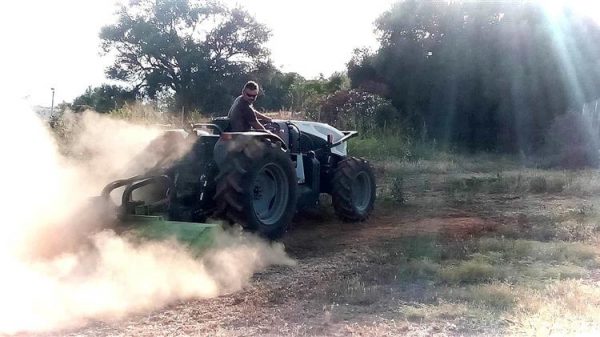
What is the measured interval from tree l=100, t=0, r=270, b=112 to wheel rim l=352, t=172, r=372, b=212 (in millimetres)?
23556

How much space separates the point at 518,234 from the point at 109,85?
1183 inches

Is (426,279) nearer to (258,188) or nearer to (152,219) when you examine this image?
(258,188)

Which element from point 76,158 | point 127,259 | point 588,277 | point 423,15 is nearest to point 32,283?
point 127,259

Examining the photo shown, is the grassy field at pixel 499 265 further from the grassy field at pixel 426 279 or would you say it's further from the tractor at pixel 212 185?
the tractor at pixel 212 185

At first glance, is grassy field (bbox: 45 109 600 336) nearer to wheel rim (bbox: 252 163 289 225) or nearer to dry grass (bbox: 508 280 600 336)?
dry grass (bbox: 508 280 600 336)

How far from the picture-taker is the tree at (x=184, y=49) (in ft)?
113

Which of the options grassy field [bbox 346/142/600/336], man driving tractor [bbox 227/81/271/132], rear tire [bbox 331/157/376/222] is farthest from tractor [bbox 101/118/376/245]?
grassy field [bbox 346/142/600/336]

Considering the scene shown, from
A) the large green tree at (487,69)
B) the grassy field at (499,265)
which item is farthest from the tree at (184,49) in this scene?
the grassy field at (499,265)

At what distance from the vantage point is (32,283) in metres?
5.30

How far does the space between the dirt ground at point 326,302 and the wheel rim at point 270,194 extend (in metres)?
0.46

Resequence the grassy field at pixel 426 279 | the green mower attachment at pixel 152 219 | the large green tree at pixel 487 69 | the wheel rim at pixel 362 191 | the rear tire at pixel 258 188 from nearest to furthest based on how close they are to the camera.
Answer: the grassy field at pixel 426 279, the green mower attachment at pixel 152 219, the rear tire at pixel 258 188, the wheel rim at pixel 362 191, the large green tree at pixel 487 69

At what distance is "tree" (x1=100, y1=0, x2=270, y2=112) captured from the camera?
3450cm

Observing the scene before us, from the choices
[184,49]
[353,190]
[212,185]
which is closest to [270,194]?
[212,185]

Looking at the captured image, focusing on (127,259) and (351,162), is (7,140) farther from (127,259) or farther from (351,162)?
(351,162)
